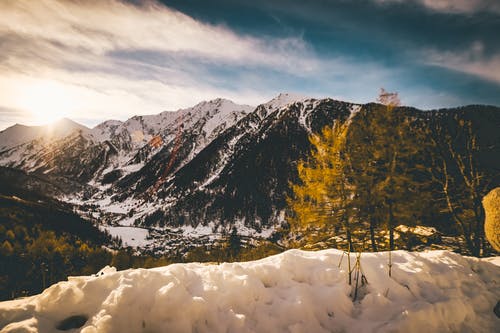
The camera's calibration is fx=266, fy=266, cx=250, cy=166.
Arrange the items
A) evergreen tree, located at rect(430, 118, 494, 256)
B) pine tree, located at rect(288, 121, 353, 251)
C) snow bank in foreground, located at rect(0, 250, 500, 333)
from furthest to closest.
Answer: evergreen tree, located at rect(430, 118, 494, 256)
pine tree, located at rect(288, 121, 353, 251)
snow bank in foreground, located at rect(0, 250, 500, 333)

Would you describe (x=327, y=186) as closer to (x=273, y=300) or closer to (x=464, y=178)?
(x=273, y=300)

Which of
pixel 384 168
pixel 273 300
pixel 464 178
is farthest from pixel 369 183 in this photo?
pixel 273 300

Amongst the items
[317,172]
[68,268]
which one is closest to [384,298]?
[317,172]

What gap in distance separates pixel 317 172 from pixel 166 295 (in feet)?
32.2

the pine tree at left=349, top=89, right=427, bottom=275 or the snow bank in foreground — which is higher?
the pine tree at left=349, top=89, right=427, bottom=275

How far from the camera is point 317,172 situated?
41.7ft

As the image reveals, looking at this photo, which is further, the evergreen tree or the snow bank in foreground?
the evergreen tree

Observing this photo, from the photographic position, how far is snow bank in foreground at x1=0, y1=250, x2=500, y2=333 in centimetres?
380

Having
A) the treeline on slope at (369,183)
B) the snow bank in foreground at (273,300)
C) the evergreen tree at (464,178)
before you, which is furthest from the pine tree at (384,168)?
the snow bank in foreground at (273,300)

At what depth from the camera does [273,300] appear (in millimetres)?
4832

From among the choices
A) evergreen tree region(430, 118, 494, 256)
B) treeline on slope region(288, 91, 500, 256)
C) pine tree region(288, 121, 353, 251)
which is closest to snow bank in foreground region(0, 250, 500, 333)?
treeline on slope region(288, 91, 500, 256)

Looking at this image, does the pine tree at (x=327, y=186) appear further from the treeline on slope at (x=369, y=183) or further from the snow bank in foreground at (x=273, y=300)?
the snow bank in foreground at (x=273, y=300)

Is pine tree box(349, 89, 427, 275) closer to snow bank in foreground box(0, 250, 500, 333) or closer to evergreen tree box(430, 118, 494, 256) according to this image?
evergreen tree box(430, 118, 494, 256)

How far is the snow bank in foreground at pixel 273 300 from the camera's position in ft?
12.5
